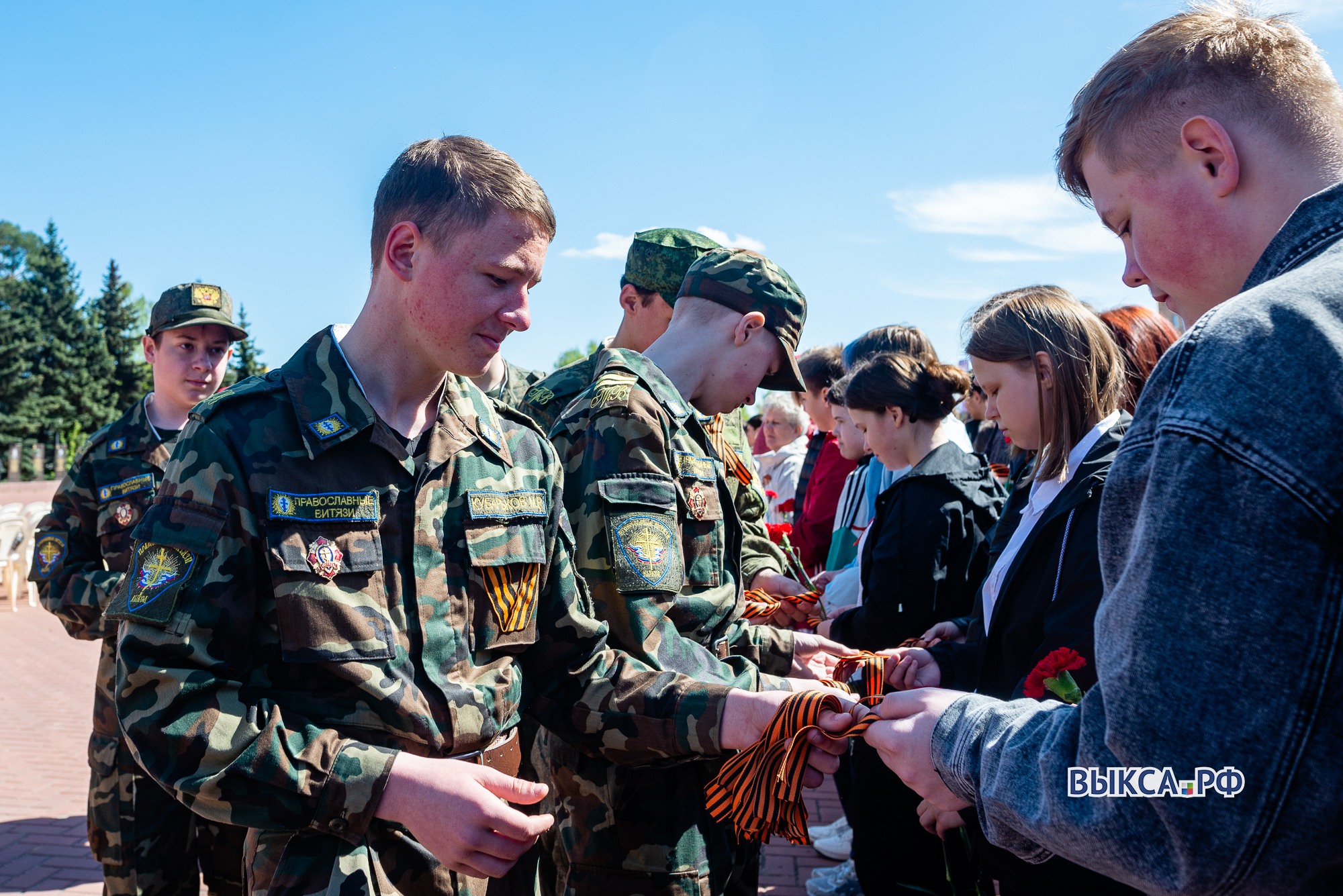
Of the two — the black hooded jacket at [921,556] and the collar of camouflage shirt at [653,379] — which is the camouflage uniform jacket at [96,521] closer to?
the collar of camouflage shirt at [653,379]

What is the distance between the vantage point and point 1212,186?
1385 millimetres

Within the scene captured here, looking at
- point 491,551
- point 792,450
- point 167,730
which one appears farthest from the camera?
point 792,450

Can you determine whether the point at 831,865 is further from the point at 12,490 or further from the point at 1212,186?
the point at 12,490

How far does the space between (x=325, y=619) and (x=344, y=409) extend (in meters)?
0.48

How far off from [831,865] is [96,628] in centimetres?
409

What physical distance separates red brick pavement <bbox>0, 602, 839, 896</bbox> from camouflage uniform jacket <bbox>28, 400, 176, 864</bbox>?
1.59m

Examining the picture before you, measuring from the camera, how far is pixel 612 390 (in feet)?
9.00

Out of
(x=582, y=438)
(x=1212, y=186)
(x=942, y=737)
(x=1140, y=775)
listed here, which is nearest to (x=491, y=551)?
(x=582, y=438)

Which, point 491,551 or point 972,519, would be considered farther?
point 972,519

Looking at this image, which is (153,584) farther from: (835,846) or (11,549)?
(11,549)

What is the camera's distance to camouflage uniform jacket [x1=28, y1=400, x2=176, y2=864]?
13.7 ft

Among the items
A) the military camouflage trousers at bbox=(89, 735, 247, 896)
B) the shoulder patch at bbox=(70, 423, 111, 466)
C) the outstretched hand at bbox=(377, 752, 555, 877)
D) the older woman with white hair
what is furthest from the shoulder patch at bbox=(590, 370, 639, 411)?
the older woman with white hair

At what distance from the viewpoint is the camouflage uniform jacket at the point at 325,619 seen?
174cm

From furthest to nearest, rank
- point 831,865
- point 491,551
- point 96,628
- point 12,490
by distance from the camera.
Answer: point 12,490 < point 831,865 < point 96,628 < point 491,551
